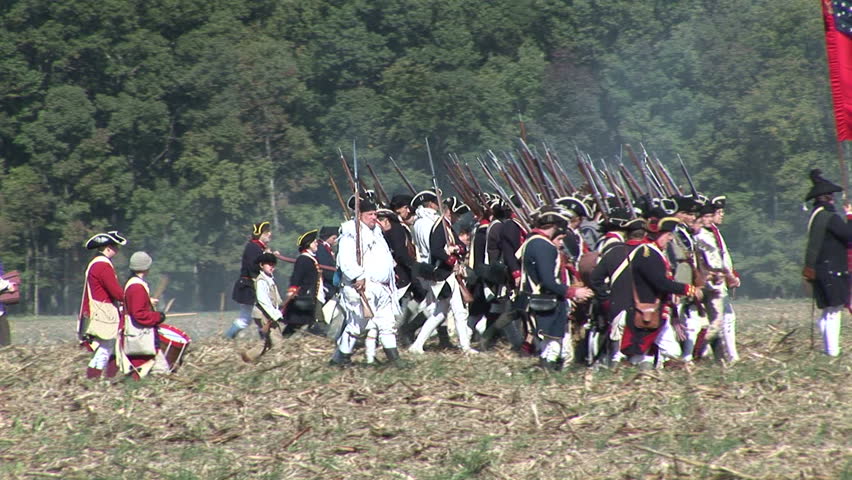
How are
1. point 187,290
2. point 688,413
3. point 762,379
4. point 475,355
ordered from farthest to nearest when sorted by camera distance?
point 187,290 → point 475,355 → point 762,379 → point 688,413

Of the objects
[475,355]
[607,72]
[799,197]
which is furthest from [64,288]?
[475,355]

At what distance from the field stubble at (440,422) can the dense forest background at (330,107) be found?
719 inches

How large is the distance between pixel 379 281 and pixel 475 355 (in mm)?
1508

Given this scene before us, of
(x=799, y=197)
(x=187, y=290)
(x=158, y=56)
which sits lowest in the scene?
(x=187, y=290)

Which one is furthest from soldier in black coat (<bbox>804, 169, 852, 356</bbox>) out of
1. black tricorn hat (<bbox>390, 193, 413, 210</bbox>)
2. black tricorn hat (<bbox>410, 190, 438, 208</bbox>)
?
black tricorn hat (<bbox>390, 193, 413, 210</bbox>)

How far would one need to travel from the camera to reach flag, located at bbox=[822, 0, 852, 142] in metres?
12.4

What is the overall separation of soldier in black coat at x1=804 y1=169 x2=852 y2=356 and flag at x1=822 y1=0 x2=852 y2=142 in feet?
4.11

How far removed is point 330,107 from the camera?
31766mm

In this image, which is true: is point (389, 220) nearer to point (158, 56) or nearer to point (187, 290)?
point (158, 56)

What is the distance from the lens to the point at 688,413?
30.1ft

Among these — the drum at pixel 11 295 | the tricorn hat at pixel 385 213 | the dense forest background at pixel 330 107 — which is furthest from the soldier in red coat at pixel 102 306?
the dense forest background at pixel 330 107

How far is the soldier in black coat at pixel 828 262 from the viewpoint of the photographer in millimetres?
11289

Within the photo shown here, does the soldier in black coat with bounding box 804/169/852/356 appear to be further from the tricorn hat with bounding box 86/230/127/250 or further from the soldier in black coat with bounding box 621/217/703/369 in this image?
the tricorn hat with bounding box 86/230/127/250

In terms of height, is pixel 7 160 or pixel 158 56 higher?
pixel 158 56
